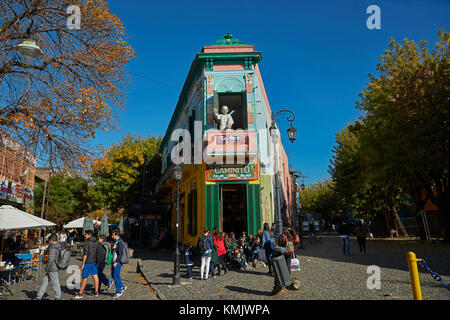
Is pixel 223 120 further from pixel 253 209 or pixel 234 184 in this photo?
pixel 253 209

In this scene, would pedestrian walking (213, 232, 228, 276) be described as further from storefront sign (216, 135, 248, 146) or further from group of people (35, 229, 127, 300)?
storefront sign (216, 135, 248, 146)

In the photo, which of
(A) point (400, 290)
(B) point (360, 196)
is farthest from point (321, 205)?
(A) point (400, 290)

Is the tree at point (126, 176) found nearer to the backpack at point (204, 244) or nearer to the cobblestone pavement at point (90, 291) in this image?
the cobblestone pavement at point (90, 291)

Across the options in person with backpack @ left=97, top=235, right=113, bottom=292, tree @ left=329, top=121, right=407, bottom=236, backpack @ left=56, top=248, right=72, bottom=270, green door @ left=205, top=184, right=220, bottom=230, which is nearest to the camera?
backpack @ left=56, top=248, right=72, bottom=270

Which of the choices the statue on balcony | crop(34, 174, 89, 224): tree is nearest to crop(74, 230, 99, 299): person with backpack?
the statue on balcony

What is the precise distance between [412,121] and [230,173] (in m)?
11.4

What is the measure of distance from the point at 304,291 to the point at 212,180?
713 centimetres

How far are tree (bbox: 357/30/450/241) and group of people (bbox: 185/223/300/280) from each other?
34.1ft

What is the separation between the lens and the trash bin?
22.7 feet

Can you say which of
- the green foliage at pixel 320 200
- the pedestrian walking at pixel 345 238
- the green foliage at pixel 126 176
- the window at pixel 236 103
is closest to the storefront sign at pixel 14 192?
the green foliage at pixel 126 176

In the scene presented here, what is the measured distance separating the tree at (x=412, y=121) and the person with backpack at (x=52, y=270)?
17.7 m

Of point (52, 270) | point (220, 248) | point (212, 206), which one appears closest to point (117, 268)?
point (52, 270)
